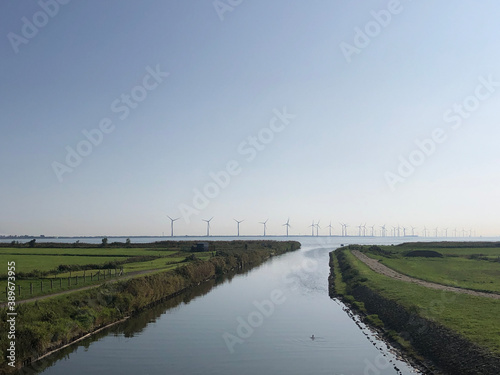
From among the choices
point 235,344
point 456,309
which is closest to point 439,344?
point 456,309

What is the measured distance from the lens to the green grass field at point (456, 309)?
22.0 m

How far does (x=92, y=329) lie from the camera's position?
2986cm

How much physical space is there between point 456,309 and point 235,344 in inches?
589

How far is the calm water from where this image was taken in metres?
22.6

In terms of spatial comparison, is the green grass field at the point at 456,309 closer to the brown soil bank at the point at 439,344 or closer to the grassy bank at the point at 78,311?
the brown soil bank at the point at 439,344

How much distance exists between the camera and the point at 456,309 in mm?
28312

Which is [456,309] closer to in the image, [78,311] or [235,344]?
[235,344]

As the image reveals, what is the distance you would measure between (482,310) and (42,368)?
87.7 feet

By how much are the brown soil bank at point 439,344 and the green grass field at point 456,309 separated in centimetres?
49

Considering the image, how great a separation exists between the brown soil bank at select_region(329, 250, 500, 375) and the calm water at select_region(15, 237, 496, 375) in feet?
5.96

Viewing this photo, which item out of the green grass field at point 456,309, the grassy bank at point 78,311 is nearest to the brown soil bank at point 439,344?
the green grass field at point 456,309

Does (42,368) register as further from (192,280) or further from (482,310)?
(192,280)

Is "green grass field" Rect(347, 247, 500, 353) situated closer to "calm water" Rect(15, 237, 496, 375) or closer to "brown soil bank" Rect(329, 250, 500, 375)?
"brown soil bank" Rect(329, 250, 500, 375)

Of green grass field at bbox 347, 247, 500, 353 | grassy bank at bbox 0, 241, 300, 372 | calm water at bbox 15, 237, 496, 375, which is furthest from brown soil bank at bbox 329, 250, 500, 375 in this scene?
grassy bank at bbox 0, 241, 300, 372
